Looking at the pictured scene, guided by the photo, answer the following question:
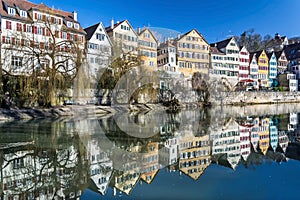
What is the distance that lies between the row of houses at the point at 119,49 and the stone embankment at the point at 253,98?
421 centimetres

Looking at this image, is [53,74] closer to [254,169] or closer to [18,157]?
[18,157]

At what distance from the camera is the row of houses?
70.5ft

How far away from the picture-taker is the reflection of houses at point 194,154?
634 centimetres

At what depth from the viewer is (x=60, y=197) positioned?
468 cm

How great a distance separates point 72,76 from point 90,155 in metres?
14.9

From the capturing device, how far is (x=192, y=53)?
44.5m

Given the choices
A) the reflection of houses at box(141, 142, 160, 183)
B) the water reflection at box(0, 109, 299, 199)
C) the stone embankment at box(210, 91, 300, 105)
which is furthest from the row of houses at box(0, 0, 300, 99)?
the reflection of houses at box(141, 142, 160, 183)

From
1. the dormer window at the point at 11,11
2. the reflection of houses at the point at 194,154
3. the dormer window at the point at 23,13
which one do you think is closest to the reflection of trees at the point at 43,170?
the reflection of houses at the point at 194,154

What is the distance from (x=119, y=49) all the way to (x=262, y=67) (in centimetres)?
3675

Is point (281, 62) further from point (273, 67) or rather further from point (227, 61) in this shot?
point (227, 61)

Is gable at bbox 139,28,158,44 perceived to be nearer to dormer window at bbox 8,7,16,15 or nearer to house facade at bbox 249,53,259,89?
dormer window at bbox 8,7,16,15

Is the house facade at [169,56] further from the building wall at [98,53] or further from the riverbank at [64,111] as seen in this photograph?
the riverbank at [64,111]

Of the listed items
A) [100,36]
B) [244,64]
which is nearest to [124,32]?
[100,36]

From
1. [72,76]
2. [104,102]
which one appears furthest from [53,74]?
[104,102]
